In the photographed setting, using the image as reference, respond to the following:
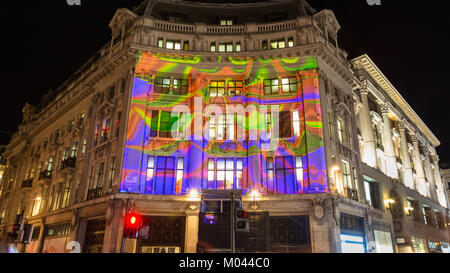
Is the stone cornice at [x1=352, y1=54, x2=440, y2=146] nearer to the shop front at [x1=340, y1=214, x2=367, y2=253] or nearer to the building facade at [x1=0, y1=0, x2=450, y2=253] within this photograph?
the building facade at [x1=0, y1=0, x2=450, y2=253]

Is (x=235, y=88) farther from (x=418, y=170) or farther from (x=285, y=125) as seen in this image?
(x=418, y=170)

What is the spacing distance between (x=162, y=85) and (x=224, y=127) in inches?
254

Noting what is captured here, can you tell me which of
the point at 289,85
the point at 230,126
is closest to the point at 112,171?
the point at 230,126

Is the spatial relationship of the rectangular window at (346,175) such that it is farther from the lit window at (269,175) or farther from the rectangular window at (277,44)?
the rectangular window at (277,44)

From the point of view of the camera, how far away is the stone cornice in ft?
123

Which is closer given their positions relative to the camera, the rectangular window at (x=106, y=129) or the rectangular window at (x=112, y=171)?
the rectangular window at (x=112, y=171)

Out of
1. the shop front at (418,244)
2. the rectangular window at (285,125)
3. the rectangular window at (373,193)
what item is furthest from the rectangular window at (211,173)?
the shop front at (418,244)

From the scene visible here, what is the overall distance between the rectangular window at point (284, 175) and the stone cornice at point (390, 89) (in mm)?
20259

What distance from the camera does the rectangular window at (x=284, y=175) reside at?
2300 cm

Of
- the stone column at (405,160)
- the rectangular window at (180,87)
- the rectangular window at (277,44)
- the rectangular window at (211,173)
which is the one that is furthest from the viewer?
the stone column at (405,160)

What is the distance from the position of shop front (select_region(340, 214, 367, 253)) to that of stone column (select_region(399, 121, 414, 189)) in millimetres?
21209

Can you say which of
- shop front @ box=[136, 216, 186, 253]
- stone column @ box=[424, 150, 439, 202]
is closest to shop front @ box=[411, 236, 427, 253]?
stone column @ box=[424, 150, 439, 202]

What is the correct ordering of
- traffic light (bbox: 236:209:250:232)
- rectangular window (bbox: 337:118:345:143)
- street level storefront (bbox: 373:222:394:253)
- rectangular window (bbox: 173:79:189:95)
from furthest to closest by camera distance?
1. street level storefront (bbox: 373:222:394:253)
2. rectangular window (bbox: 337:118:345:143)
3. rectangular window (bbox: 173:79:189:95)
4. traffic light (bbox: 236:209:250:232)

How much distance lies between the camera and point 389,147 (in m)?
39.0
